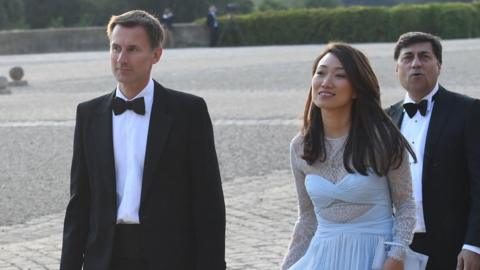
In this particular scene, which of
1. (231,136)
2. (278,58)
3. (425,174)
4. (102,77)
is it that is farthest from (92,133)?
(278,58)

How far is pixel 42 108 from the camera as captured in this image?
19.2m

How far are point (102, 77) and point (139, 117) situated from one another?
22.7 metres

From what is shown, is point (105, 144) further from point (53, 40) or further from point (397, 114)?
point (53, 40)

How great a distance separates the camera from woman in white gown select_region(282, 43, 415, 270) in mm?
4016

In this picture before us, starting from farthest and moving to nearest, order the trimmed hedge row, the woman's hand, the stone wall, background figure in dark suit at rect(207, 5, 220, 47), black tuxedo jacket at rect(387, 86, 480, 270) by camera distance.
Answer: background figure in dark suit at rect(207, 5, 220, 47) < the trimmed hedge row < the stone wall < black tuxedo jacket at rect(387, 86, 480, 270) < the woman's hand

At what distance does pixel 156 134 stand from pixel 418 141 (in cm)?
120

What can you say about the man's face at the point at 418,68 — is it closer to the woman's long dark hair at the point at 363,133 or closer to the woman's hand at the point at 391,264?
the woman's long dark hair at the point at 363,133

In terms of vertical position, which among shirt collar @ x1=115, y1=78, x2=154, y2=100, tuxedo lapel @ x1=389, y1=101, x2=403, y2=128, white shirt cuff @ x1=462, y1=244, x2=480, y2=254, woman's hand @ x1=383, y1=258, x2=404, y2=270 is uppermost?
shirt collar @ x1=115, y1=78, x2=154, y2=100

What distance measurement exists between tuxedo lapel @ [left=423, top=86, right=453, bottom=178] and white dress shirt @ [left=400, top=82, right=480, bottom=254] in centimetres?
2

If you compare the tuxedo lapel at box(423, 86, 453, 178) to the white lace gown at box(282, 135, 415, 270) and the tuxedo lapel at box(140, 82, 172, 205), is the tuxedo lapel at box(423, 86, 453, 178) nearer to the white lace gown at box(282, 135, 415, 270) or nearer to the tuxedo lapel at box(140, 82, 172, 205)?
the white lace gown at box(282, 135, 415, 270)

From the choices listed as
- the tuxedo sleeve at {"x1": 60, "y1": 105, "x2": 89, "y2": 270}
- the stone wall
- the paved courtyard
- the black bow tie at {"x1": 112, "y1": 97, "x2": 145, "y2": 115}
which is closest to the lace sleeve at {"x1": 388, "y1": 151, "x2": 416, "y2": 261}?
the black bow tie at {"x1": 112, "y1": 97, "x2": 145, "y2": 115}

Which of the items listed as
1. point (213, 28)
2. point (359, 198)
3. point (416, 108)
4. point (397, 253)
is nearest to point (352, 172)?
point (359, 198)

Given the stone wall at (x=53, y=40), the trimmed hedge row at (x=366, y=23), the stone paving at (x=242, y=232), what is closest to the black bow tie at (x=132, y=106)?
the stone paving at (x=242, y=232)

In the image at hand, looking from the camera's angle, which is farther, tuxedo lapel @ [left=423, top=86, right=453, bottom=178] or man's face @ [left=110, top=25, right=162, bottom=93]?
tuxedo lapel @ [left=423, top=86, right=453, bottom=178]
